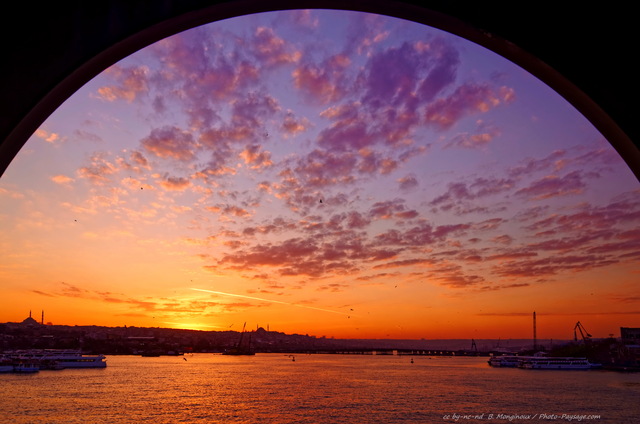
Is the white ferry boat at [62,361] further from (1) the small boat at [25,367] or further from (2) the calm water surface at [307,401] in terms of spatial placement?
(2) the calm water surface at [307,401]

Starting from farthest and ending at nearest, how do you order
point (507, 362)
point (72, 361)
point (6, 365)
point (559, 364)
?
point (507, 362)
point (559, 364)
point (72, 361)
point (6, 365)

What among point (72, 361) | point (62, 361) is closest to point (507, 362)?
point (72, 361)

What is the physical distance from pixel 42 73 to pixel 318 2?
1160 millimetres

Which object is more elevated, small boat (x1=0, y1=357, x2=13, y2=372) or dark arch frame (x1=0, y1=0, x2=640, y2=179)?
dark arch frame (x1=0, y1=0, x2=640, y2=179)

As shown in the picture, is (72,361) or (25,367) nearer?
(25,367)

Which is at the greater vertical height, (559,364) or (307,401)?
(307,401)

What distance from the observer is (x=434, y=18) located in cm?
216

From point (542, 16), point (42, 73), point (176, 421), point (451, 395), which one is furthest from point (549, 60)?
point (451, 395)

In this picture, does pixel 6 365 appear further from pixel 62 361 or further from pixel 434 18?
pixel 434 18

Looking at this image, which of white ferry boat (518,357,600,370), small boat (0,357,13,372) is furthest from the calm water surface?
white ferry boat (518,357,600,370)

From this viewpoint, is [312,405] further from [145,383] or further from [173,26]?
[173,26]

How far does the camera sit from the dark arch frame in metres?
2.00

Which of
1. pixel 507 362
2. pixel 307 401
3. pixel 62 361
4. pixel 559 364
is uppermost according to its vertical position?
pixel 62 361

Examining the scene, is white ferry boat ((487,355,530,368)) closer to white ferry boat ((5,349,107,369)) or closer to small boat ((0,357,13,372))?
white ferry boat ((5,349,107,369))
